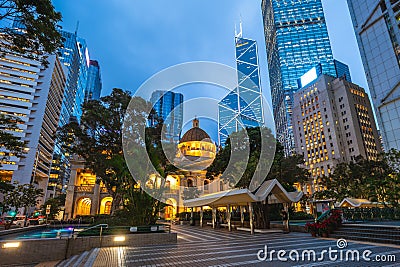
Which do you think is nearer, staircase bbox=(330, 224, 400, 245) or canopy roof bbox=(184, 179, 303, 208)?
staircase bbox=(330, 224, 400, 245)

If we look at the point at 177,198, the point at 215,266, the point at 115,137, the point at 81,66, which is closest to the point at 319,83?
the point at 177,198

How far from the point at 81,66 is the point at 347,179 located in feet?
489

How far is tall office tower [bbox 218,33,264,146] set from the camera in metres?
138

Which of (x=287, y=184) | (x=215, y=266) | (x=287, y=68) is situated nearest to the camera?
(x=215, y=266)

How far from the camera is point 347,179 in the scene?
137ft

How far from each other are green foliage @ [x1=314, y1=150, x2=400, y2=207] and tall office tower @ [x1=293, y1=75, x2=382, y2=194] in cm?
3514

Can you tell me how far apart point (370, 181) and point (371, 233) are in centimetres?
2426

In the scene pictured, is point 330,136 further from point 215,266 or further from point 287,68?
point 215,266

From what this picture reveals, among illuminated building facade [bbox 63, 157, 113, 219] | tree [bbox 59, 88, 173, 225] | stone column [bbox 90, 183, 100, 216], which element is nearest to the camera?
tree [bbox 59, 88, 173, 225]

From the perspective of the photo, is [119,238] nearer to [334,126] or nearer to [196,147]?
[196,147]

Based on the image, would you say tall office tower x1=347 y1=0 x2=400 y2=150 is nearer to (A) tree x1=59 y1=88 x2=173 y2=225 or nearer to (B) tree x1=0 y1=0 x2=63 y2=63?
(A) tree x1=59 y1=88 x2=173 y2=225

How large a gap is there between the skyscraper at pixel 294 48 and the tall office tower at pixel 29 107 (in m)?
105

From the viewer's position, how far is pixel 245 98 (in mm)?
149375

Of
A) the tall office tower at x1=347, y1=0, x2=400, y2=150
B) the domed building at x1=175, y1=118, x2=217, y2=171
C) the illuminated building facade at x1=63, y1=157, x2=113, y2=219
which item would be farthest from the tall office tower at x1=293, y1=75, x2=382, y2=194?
the illuminated building facade at x1=63, y1=157, x2=113, y2=219
